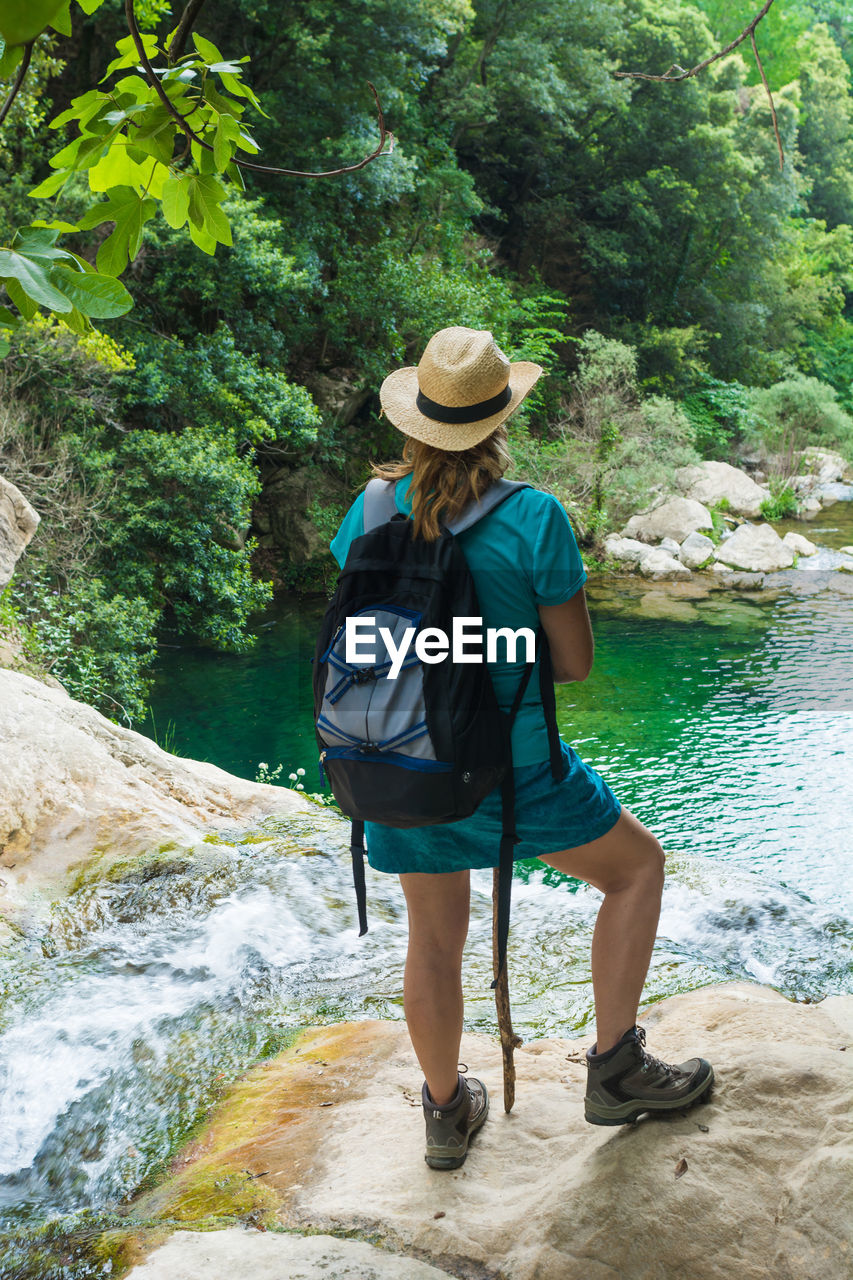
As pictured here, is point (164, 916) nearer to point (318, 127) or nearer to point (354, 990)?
point (354, 990)

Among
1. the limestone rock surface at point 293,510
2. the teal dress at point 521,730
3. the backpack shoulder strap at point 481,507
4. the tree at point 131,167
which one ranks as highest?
the tree at point 131,167

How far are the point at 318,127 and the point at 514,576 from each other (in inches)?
508

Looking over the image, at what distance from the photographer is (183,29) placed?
1.00 metres

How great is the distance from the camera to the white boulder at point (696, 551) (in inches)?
564

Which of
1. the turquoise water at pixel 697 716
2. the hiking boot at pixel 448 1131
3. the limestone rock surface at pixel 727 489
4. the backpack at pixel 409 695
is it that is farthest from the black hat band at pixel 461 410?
the limestone rock surface at pixel 727 489

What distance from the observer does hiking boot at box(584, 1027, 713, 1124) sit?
1.72m

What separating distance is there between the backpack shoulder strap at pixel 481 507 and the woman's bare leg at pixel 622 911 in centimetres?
63

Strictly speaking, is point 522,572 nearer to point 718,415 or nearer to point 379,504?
point 379,504

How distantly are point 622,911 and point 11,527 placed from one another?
187 inches

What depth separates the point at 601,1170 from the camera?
65.9 inches

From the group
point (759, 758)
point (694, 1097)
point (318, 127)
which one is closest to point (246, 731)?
point (759, 758)

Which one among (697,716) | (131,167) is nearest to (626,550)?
(697,716)

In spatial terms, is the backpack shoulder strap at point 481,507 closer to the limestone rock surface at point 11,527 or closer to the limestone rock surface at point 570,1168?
the limestone rock surface at point 570,1168

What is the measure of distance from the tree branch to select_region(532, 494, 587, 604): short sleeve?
79 cm
